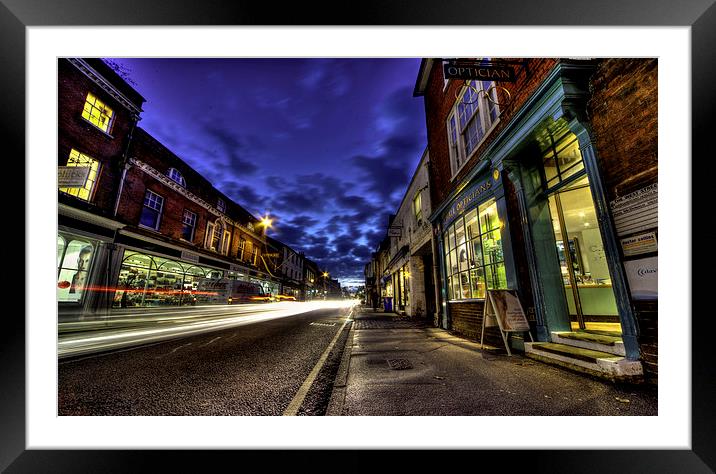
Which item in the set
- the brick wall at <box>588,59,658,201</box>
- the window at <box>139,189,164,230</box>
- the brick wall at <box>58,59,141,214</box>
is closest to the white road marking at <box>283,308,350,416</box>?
the brick wall at <box>588,59,658,201</box>

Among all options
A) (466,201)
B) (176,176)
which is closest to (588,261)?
(466,201)

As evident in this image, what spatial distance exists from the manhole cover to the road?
917mm

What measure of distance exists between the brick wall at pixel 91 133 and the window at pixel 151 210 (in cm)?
225

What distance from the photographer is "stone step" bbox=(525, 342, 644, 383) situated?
3.01 m

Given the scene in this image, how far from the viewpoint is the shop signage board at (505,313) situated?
15.3ft

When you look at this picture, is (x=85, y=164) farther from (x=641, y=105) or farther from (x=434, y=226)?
(x=641, y=105)

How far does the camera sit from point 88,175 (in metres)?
10.3

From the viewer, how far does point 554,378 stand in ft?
10.8

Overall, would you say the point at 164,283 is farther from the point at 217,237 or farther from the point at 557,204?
the point at 557,204

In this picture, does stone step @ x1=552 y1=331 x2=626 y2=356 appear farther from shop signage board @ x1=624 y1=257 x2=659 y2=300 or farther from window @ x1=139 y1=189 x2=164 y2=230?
window @ x1=139 y1=189 x2=164 y2=230

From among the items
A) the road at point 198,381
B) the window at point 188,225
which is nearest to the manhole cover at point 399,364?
the road at point 198,381

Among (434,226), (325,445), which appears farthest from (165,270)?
(325,445)

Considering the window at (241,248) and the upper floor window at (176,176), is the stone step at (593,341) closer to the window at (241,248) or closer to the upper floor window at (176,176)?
the upper floor window at (176,176)
